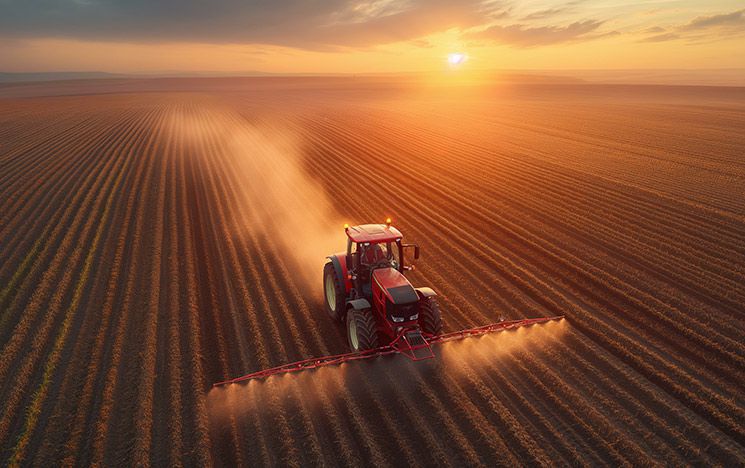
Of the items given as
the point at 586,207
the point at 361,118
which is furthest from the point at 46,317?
the point at 361,118

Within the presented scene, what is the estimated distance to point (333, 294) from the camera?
28.6 feet

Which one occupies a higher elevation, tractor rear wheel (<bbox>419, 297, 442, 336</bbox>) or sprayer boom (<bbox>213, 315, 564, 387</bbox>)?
tractor rear wheel (<bbox>419, 297, 442, 336</bbox>)

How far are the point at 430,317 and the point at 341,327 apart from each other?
1.96m

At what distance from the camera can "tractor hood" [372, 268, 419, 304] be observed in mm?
6914

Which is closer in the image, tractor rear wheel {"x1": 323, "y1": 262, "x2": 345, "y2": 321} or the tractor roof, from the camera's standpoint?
the tractor roof

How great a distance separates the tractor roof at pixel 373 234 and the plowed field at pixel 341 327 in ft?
6.30

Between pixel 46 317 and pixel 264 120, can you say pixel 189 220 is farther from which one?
pixel 264 120

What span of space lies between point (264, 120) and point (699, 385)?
4083cm

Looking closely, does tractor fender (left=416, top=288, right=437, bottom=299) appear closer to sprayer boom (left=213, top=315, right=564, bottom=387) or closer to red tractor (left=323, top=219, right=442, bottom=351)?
red tractor (left=323, top=219, right=442, bottom=351)

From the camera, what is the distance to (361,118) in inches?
1761

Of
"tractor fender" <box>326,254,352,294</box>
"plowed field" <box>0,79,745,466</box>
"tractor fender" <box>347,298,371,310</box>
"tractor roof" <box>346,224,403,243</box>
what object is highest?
"tractor roof" <box>346,224,403,243</box>

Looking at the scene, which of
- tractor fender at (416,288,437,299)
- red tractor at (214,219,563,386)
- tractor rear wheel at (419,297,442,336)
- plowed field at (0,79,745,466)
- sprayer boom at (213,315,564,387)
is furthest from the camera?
tractor fender at (416,288,437,299)

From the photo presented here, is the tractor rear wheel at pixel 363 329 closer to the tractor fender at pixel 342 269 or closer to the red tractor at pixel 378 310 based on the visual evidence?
the red tractor at pixel 378 310

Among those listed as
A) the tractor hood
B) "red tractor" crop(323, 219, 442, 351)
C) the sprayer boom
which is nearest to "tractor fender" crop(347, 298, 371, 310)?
"red tractor" crop(323, 219, 442, 351)
